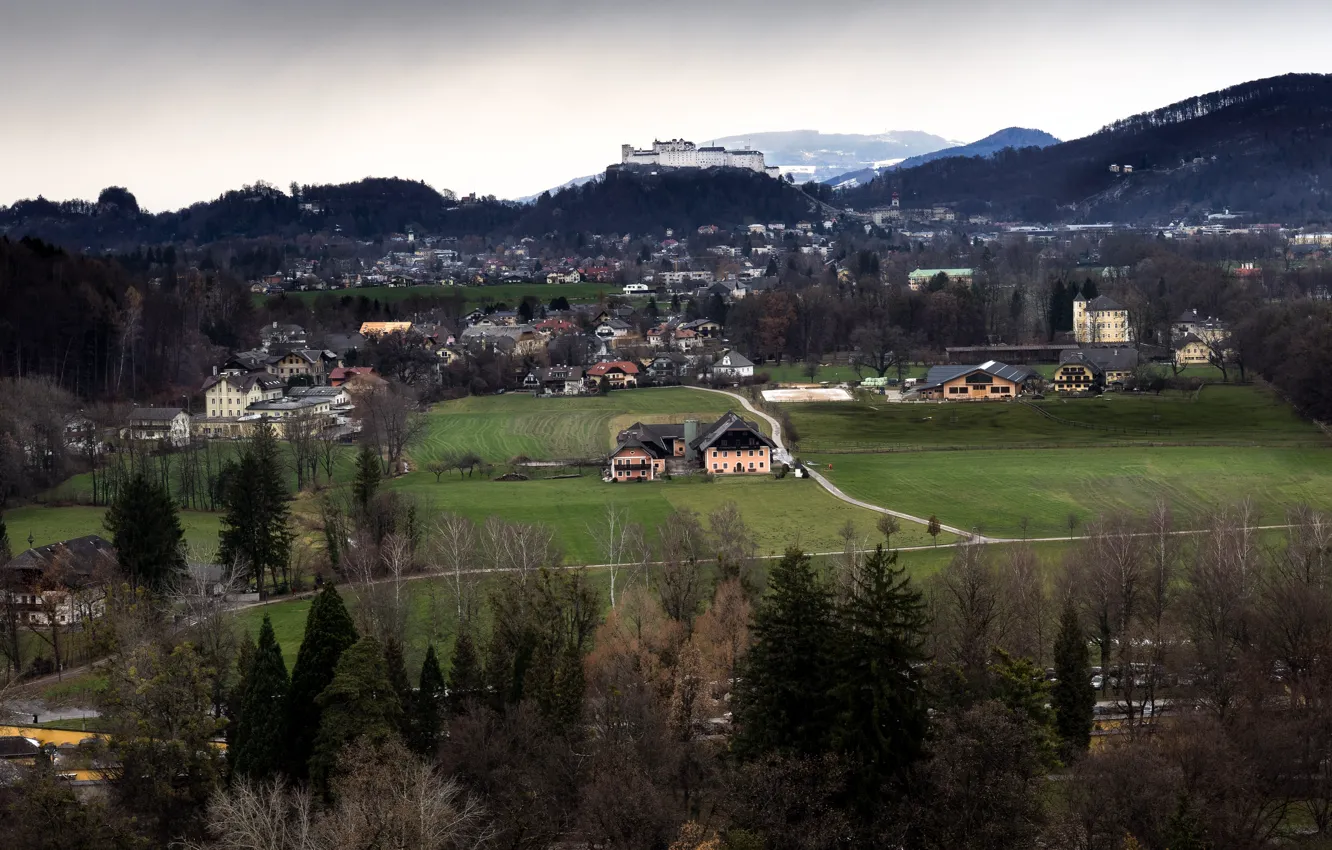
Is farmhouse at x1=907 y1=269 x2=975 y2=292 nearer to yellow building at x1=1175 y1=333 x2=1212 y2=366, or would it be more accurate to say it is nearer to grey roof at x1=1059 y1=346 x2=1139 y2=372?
yellow building at x1=1175 y1=333 x2=1212 y2=366

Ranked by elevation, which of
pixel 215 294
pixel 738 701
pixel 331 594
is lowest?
pixel 738 701

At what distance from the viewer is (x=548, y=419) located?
56.1 meters

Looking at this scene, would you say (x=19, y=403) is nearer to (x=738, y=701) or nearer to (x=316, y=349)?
(x=316, y=349)

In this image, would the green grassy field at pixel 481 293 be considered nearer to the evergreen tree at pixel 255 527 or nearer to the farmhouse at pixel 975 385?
the farmhouse at pixel 975 385

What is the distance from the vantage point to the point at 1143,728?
2112 cm

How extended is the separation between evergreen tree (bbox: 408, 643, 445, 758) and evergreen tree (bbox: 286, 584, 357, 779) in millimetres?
1362

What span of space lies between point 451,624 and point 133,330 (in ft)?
136

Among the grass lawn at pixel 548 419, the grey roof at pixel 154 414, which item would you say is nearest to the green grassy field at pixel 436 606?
the grass lawn at pixel 548 419

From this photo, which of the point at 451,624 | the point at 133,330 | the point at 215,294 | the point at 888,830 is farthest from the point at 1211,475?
the point at 215,294

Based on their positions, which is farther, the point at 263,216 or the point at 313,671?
the point at 263,216

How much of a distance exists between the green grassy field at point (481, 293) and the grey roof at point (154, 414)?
3948cm

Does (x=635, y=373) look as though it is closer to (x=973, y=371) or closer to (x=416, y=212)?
(x=973, y=371)

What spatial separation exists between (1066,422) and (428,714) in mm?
36342

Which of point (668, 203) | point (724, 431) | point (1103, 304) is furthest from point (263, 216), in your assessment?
point (724, 431)
